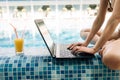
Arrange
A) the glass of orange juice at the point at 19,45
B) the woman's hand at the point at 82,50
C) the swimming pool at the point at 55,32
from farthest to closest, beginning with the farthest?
the swimming pool at the point at 55,32 < the glass of orange juice at the point at 19,45 < the woman's hand at the point at 82,50

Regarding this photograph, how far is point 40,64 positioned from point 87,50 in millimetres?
280

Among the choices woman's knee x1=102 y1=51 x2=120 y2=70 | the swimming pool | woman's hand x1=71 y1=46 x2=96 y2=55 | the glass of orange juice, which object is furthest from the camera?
the swimming pool

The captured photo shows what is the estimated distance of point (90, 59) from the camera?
1.42 m

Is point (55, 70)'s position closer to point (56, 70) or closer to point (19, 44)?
point (56, 70)

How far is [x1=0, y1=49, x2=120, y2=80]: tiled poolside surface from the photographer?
1.39 m

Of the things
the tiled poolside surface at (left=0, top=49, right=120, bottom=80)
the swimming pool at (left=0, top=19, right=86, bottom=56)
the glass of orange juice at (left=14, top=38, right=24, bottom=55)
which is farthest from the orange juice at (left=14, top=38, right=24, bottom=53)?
the swimming pool at (left=0, top=19, right=86, bottom=56)

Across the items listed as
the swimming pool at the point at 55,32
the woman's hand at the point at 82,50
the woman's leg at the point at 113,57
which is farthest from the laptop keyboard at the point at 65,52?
the swimming pool at the point at 55,32

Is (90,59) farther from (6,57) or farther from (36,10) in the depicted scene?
(36,10)

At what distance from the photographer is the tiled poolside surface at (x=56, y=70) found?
1.39 metres

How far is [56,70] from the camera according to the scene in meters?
1.39

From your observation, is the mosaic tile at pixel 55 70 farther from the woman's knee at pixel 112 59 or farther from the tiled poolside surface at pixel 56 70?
the woman's knee at pixel 112 59

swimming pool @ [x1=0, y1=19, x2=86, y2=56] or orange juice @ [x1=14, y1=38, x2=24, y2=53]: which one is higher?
orange juice @ [x1=14, y1=38, x2=24, y2=53]

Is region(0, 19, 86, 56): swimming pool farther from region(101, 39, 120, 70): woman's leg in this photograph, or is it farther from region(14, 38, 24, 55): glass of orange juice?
region(101, 39, 120, 70): woman's leg

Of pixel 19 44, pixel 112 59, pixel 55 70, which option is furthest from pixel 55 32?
pixel 112 59
